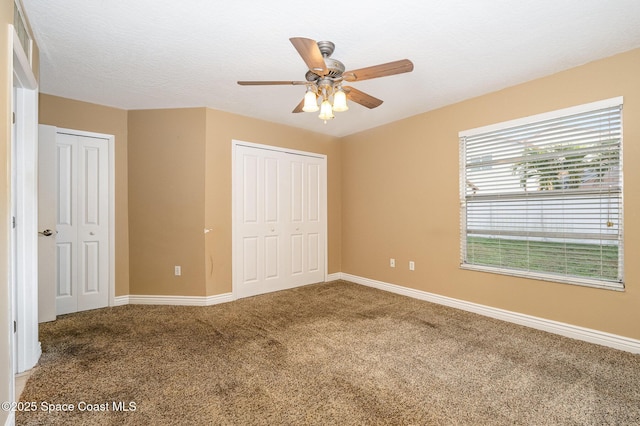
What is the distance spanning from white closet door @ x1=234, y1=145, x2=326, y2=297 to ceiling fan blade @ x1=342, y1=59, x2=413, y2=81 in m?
2.37

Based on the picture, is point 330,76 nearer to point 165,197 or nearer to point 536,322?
point 165,197

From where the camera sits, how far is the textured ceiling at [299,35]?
2.02 meters

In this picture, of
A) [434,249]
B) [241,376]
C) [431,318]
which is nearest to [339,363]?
[241,376]

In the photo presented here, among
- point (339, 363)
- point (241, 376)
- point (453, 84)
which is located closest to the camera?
point (241, 376)

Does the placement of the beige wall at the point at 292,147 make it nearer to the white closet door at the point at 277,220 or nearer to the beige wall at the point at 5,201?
the white closet door at the point at 277,220

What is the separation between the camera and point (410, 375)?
2137 millimetres

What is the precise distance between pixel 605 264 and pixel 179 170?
4.55 meters

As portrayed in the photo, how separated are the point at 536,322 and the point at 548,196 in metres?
1.25

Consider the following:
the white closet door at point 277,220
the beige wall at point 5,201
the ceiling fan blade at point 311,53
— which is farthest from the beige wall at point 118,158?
the ceiling fan blade at point 311,53

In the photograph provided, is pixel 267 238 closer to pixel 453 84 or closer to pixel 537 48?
pixel 453 84

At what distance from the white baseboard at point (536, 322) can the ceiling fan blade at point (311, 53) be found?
3.02m

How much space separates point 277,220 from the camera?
178 inches

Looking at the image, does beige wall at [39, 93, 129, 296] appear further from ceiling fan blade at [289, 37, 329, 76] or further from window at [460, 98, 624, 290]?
window at [460, 98, 624, 290]

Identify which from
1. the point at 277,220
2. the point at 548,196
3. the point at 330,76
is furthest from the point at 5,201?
the point at 548,196
